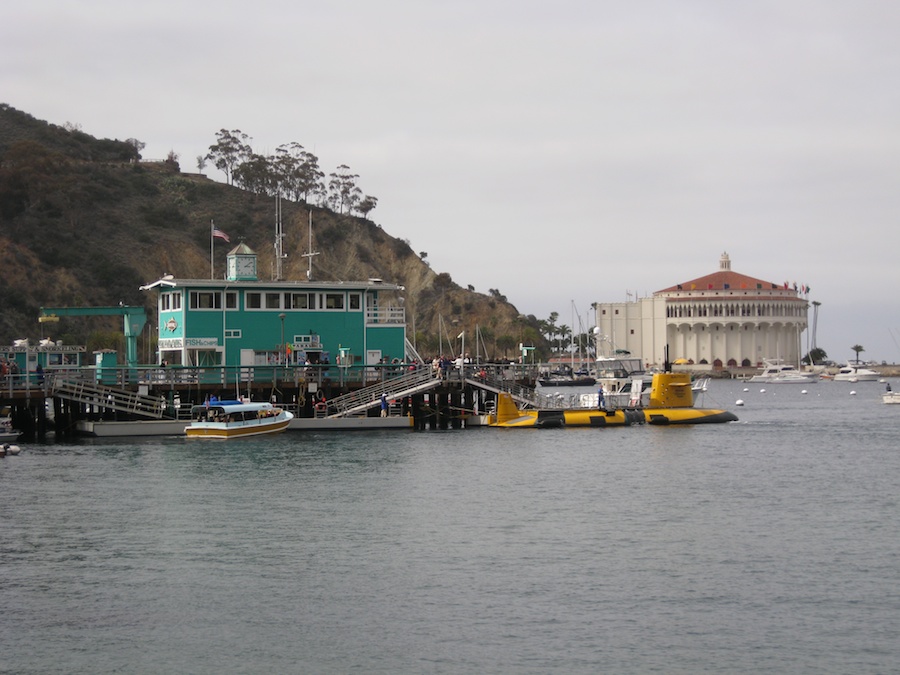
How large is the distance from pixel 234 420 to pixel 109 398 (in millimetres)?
7781

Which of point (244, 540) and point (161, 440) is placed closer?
point (244, 540)

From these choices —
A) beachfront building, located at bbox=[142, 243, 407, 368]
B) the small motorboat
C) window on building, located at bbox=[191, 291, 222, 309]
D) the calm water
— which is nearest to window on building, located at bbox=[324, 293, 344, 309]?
beachfront building, located at bbox=[142, 243, 407, 368]

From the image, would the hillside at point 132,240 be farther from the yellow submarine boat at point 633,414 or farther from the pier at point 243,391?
the yellow submarine boat at point 633,414

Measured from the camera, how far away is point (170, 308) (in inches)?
2928

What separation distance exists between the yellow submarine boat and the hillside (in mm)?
61337

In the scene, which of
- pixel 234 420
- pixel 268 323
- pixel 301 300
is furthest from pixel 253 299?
pixel 234 420

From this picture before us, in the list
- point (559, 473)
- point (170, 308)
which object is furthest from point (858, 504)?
point (170, 308)

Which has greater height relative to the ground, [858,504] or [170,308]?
[170,308]

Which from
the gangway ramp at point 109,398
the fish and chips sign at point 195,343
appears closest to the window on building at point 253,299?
the fish and chips sign at point 195,343

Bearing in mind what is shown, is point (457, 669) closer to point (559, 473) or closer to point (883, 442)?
point (559, 473)

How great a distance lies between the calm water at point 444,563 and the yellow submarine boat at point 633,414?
1388cm

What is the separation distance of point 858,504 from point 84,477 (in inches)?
1178

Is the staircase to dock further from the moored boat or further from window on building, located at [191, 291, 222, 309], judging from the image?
window on building, located at [191, 291, 222, 309]

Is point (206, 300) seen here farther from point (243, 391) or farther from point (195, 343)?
point (243, 391)
